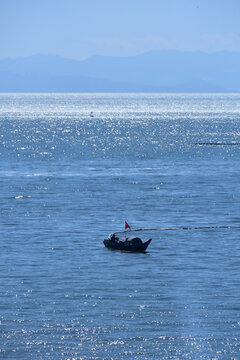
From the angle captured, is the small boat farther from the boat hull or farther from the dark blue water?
the dark blue water

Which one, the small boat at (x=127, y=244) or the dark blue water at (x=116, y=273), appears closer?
the dark blue water at (x=116, y=273)

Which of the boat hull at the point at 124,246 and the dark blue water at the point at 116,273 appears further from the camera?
the boat hull at the point at 124,246

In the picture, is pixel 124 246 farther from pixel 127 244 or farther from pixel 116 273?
pixel 116 273

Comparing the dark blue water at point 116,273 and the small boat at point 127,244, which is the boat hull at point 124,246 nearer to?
the small boat at point 127,244

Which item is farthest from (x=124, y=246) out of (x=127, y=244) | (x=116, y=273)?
(x=116, y=273)

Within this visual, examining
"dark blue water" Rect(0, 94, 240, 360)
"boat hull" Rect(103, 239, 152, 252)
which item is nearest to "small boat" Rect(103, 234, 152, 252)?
"boat hull" Rect(103, 239, 152, 252)

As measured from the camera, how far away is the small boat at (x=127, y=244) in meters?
79.4

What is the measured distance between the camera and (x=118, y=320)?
55344 mm

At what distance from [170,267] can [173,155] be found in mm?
126392

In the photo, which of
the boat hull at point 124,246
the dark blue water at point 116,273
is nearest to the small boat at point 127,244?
the boat hull at point 124,246

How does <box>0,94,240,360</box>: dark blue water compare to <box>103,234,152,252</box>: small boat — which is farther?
<box>103,234,152,252</box>: small boat

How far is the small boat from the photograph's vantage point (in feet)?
261

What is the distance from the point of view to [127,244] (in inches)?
3162

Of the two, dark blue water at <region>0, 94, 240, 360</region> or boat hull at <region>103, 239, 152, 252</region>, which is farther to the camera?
boat hull at <region>103, 239, 152, 252</region>
